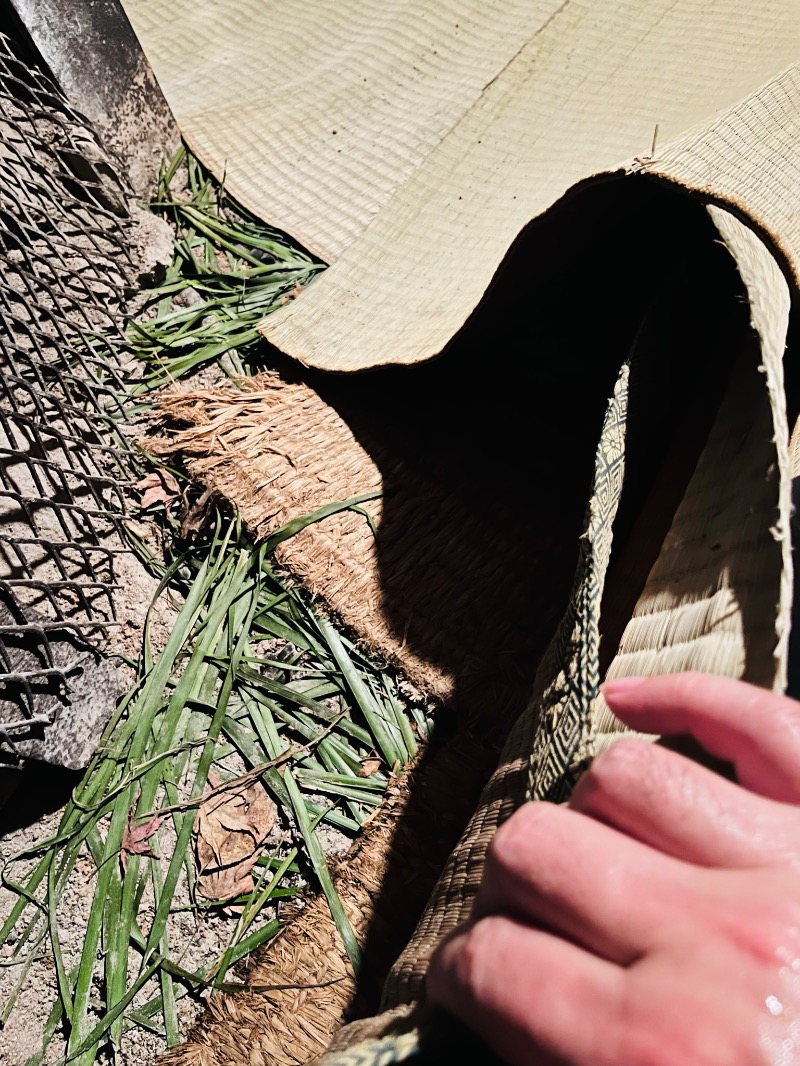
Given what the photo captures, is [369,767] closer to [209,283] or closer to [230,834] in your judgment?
[230,834]

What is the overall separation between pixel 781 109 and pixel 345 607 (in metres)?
1.48

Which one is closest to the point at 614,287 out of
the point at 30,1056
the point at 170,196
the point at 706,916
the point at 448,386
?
the point at 448,386

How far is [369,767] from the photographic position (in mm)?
2041

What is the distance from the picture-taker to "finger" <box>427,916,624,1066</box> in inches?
23.9

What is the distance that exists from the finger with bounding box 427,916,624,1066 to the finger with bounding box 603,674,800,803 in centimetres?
22

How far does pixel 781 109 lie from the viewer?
1.64 metres

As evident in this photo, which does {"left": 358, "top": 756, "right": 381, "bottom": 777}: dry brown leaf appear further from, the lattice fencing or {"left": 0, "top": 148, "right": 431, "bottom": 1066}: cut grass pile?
the lattice fencing

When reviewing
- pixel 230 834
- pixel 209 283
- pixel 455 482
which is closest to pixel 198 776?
pixel 230 834

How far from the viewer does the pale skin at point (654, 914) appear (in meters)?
0.57

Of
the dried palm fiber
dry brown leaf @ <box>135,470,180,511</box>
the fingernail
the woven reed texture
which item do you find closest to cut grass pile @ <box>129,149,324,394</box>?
the woven reed texture

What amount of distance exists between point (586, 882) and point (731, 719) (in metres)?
0.21

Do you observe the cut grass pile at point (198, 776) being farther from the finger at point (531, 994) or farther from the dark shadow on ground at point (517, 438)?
the finger at point (531, 994)

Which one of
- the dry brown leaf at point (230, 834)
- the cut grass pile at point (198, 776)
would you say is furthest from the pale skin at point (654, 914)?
the dry brown leaf at point (230, 834)

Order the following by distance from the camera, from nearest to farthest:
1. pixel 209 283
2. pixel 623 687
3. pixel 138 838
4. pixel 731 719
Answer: pixel 731 719 < pixel 623 687 < pixel 138 838 < pixel 209 283
